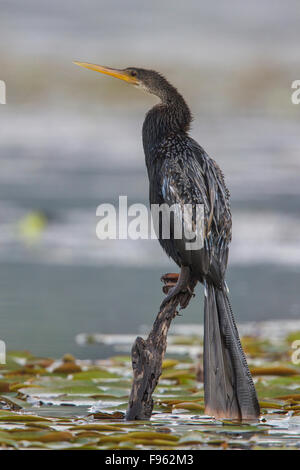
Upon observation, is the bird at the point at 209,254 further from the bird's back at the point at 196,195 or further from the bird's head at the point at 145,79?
the bird's head at the point at 145,79

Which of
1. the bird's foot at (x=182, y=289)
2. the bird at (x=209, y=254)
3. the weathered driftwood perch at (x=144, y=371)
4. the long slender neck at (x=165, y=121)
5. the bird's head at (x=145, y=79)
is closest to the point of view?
the weathered driftwood perch at (x=144, y=371)

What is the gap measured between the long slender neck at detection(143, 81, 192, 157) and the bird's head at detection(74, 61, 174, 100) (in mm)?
123

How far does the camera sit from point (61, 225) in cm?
1346

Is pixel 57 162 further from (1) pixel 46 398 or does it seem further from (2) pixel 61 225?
(1) pixel 46 398

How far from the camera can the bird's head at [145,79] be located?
20.6ft

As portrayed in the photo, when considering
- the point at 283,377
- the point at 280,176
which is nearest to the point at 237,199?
the point at 280,176

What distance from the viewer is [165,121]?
606 centimetres

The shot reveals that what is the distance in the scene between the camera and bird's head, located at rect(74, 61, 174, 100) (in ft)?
20.6

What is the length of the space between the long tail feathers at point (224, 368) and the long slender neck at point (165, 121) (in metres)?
1.10
